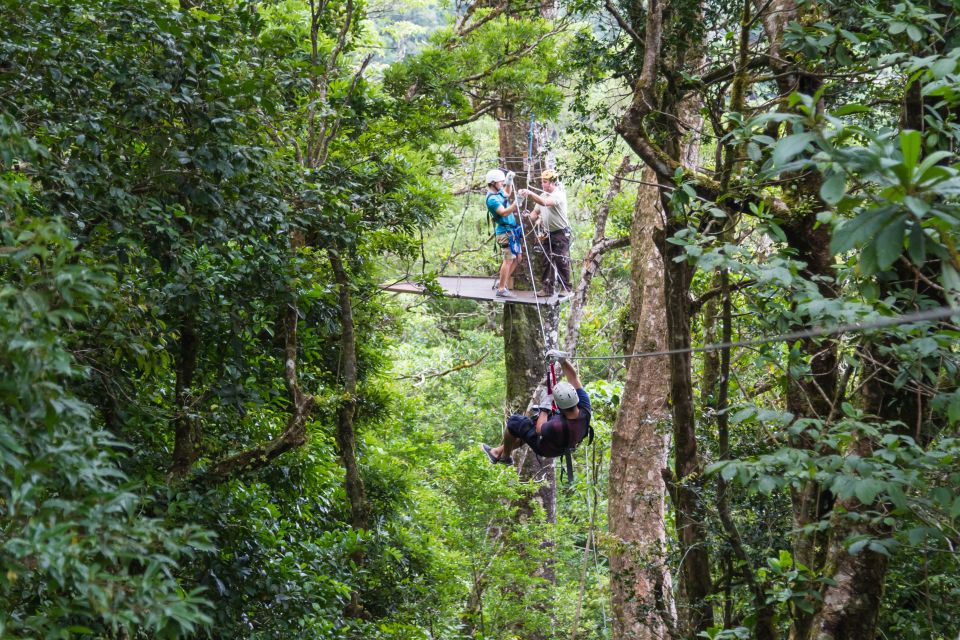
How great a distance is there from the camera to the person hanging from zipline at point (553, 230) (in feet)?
26.1

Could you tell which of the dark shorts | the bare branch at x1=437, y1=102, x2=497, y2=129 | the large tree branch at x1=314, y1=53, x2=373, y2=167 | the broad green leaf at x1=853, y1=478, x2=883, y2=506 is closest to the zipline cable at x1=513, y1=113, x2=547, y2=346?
the bare branch at x1=437, y1=102, x2=497, y2=129

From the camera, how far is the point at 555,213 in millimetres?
8117

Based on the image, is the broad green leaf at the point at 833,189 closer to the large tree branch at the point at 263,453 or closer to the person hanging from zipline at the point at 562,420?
the large tree branch at the point at 263,453

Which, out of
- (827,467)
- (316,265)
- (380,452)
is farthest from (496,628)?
(827,467)

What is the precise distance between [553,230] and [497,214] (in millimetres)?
831

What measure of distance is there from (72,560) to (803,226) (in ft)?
9.44

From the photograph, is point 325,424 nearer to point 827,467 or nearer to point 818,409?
point 818,409

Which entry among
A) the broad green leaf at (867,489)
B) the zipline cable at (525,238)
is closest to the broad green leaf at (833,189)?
the broad green leaf at (867,489)

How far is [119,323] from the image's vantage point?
2.99m

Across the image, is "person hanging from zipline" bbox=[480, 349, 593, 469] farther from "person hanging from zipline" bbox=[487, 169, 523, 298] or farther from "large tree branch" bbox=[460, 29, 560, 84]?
"large tree branch" bbox=[460, 29, 560, 84]

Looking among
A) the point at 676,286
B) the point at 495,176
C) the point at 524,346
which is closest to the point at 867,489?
the point at 676,286

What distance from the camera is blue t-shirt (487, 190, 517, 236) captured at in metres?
7.65

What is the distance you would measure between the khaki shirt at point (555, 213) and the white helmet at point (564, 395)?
3.18 metres

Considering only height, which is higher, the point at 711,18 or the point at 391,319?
the point at 711,18
